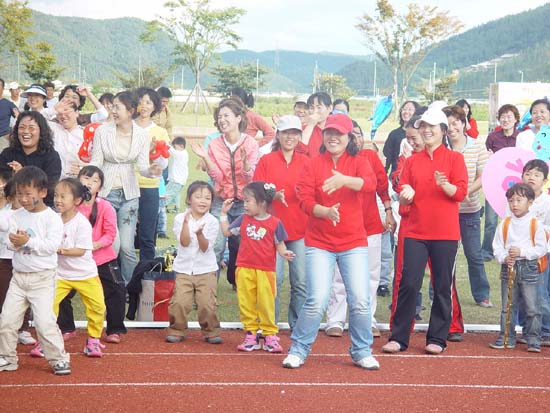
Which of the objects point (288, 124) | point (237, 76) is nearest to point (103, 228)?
point (288, 124)

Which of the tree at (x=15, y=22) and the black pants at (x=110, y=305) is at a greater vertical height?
the tree at (x=15, y=22)

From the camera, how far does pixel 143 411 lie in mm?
5965

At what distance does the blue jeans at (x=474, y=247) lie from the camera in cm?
963

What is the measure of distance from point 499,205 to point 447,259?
1359mm

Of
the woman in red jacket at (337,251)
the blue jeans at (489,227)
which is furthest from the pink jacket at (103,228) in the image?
the blue jeans at (489,227)

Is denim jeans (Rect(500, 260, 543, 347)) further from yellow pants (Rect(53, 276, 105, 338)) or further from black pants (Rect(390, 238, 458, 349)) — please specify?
yellow pants (Rect(53, 276, 105, 338))

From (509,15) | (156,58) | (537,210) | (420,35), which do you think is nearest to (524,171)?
(537,210)

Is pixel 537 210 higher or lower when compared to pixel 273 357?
higher

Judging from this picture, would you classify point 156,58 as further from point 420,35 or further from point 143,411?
point 143,411

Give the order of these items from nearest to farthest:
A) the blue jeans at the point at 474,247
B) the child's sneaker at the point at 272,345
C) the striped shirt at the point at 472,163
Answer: the child's sneaker at the point at 272,345
the striped shirt at the point at 472,163
the blue jeans at the point at 474,247

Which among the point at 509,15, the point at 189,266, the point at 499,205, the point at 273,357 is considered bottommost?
the point at 273,357

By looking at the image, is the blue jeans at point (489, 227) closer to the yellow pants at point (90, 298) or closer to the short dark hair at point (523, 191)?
the short dark hair at point (523, 191)

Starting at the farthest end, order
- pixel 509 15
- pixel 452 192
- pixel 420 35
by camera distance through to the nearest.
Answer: pixel 509 15, pixel 420 35, pixel 452 192

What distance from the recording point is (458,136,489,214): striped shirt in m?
9.38
